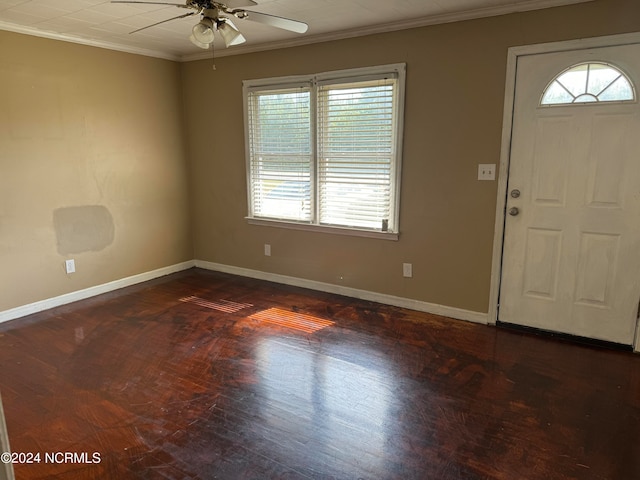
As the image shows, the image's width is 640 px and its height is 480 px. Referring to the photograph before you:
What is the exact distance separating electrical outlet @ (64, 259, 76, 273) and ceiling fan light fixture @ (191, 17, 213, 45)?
8.71ft

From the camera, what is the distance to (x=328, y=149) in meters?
4.00

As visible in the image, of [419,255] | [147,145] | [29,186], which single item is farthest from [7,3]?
[419,255]

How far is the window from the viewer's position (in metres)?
3.69

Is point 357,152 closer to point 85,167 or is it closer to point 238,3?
point 238,3

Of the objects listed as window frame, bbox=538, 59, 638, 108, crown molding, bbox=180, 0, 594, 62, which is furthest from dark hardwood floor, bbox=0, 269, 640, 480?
crown molding, bbox=180, 0, 594, 62

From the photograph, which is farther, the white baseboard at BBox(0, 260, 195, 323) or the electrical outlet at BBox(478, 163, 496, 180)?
the white baseboard at BBox(0, 260, 195, 323)

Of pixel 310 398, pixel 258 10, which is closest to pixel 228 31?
pixel 258 10

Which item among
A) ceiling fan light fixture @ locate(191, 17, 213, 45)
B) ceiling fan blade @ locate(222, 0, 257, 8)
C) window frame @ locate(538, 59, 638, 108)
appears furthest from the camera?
window frame @ locate(538, 59, 638, 108)

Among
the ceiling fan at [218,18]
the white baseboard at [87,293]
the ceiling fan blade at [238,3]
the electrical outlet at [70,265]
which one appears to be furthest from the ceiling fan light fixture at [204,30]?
the white baseboard at [87,293]

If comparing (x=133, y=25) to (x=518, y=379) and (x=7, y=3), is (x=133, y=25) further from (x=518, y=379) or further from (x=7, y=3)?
(x=518, y=379)

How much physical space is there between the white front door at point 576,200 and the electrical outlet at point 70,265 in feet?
12.6

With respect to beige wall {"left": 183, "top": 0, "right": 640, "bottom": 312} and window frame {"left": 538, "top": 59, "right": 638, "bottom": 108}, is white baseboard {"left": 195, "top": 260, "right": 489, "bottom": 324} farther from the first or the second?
window frame {"left": 538, "top": 59, "right": 638, "bottom": 108}

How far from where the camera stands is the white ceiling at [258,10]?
2955 mm

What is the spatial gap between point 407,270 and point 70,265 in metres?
3.13
